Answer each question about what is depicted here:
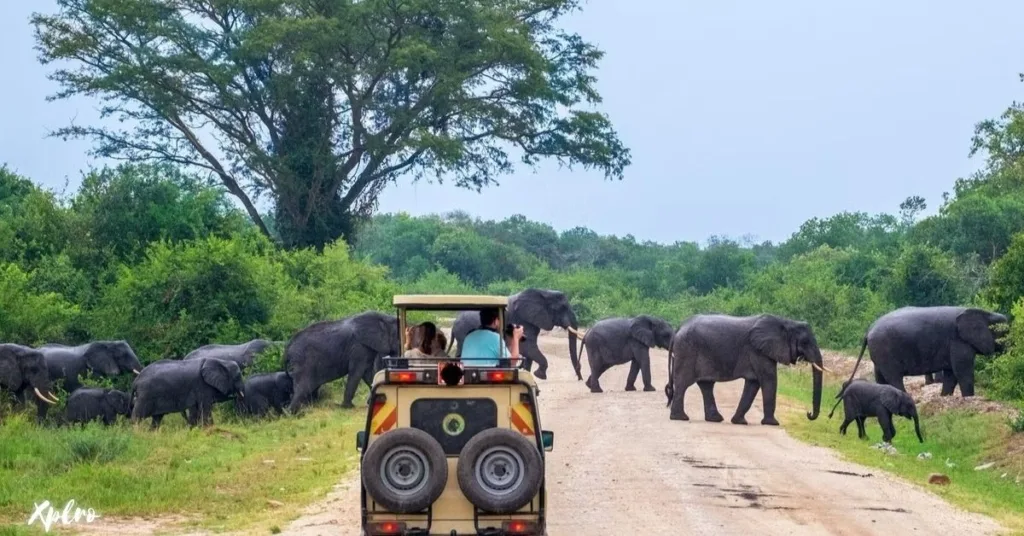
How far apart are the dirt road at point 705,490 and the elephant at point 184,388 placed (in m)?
5.32

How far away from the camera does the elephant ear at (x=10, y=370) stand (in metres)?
24.8

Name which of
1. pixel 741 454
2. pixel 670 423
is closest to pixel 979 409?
pixel 670 423

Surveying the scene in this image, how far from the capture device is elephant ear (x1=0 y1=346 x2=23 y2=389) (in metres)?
24.8

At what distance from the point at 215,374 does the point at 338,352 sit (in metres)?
2.82

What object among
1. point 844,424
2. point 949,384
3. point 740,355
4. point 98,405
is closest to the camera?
point 844,424

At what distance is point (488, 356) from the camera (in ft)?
43.0

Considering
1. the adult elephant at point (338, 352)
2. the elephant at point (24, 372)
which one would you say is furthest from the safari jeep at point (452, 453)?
the adult elephant at point (338, 352)

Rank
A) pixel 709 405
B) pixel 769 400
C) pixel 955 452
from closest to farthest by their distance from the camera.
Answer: pixel 955 452 → pixel 769 400 → pixel 709 405

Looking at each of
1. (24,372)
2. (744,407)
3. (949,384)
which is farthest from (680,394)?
(24,372)

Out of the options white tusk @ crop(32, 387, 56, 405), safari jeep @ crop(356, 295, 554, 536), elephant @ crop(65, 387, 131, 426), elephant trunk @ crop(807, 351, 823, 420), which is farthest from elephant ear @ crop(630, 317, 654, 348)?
safari jeep @ crop(356, 295, 554, 536)

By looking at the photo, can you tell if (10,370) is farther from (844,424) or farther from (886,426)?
(886,426)

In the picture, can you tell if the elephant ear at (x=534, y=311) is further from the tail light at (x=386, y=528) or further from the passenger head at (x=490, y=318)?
the tail light at (x=386, y=528)

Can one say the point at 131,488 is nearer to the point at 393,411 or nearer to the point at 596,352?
the point at 393,411

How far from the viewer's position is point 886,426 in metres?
22.2
